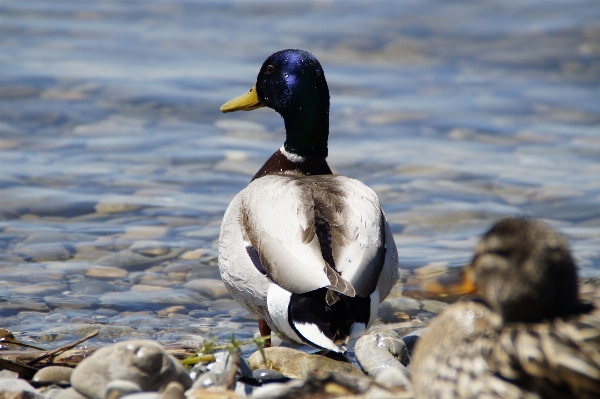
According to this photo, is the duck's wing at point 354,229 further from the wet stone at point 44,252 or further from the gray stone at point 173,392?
the wet stone at point 44,252

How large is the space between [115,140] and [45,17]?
4.76m

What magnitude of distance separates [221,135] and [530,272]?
22.2ft

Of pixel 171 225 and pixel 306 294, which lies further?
pixel 171 225

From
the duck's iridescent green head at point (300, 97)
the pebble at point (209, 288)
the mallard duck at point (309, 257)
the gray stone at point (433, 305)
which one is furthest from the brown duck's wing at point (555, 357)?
the pebble at point (209, 288)

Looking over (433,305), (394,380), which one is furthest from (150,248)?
(394,380)

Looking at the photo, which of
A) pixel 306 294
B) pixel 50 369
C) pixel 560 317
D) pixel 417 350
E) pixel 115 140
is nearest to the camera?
pixel 560 317

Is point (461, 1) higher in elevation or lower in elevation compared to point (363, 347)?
higher

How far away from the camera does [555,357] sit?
271 centimetres

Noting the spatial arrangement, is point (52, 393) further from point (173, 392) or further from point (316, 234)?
point (316, 234)

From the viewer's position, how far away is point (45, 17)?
512 inches

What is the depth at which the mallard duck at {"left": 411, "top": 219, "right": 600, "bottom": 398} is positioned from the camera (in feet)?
8.89

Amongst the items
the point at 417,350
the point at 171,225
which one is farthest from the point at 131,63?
the point at 417,350

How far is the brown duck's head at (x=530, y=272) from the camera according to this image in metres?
2.85

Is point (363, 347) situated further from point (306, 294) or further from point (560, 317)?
point (560, 317)
